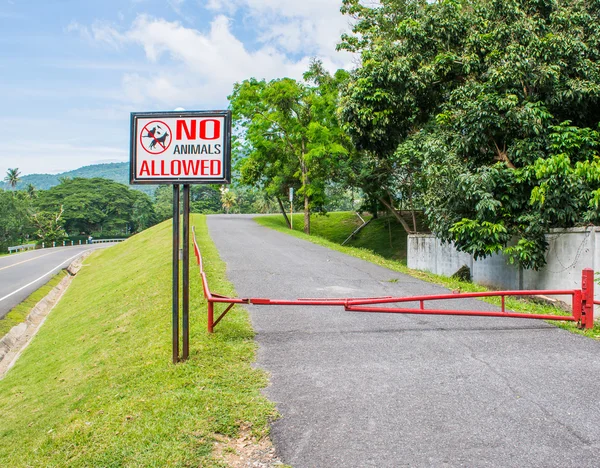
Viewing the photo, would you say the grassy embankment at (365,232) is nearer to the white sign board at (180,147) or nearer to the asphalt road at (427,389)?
the asphalt road at (427,389)

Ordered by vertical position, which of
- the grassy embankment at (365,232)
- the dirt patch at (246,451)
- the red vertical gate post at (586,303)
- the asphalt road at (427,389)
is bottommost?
the dirt patch at (246,451)

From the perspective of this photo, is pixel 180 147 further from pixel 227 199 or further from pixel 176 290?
pixel 227 199

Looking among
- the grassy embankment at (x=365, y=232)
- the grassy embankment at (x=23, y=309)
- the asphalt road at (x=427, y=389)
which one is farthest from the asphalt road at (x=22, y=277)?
the grassy embankment at (x=365, y=232)

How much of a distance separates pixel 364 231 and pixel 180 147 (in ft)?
104

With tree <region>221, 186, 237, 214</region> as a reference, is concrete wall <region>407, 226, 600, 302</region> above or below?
below

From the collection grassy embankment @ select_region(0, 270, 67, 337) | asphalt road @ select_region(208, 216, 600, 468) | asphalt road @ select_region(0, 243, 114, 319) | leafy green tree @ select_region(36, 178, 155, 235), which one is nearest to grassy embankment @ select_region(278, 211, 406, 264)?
asphalt road @ select_region(0, 243, 114, 319)

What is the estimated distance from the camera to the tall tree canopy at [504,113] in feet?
37.8

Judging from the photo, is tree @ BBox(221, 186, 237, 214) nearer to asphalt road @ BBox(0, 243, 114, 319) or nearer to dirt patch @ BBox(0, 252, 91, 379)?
asphalt road @ BBox(0, 243, 114, 319)

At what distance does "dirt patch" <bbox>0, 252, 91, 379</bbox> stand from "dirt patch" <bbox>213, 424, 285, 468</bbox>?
849 centimetres

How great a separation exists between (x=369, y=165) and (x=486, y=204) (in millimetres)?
14776

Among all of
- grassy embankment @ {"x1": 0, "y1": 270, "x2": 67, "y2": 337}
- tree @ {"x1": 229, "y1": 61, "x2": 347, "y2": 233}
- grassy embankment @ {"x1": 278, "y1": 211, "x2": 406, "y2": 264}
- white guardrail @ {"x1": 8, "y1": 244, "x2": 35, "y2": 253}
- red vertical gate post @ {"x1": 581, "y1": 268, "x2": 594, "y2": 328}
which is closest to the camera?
red vertical gate post @ {"x1": 581, "y1": 268, "x2": 594, "y2": 328}

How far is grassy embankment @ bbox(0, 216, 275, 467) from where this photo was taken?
4.25 m

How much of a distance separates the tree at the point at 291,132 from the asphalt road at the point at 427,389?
1970 centimetres

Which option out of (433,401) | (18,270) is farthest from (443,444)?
(18,270)
